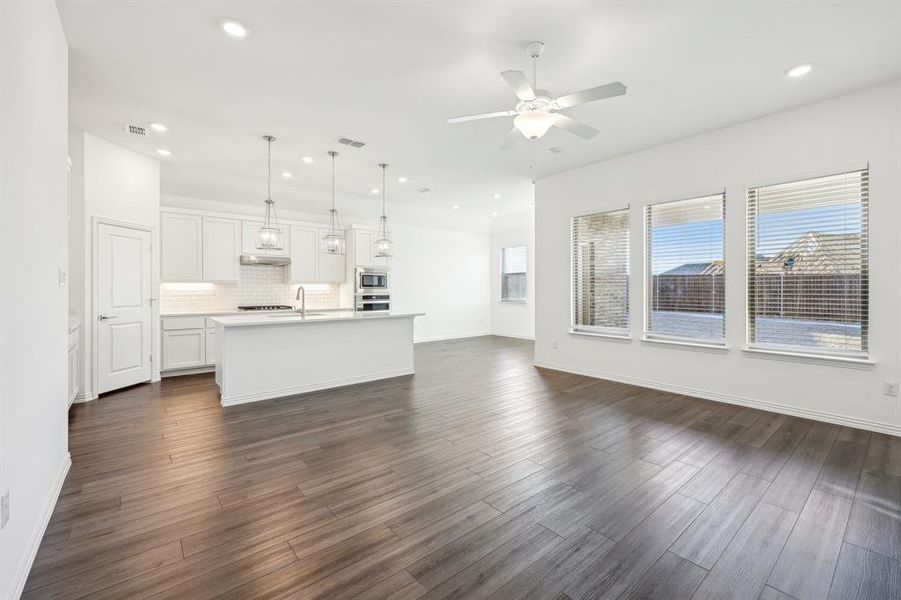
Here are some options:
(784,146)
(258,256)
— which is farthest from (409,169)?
(784,146)

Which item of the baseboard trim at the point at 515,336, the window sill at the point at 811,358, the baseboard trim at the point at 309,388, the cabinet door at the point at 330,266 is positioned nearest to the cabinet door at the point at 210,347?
the baseboard trim at the point at 309,388

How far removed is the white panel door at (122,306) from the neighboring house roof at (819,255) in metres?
7.48

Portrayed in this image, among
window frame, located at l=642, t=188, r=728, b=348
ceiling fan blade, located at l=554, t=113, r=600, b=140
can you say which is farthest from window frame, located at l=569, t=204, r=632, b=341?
ceiling fan blade, located at l=554, t=113, r=600, b=140

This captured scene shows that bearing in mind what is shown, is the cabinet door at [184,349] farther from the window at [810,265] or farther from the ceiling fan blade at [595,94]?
the window at [810,265]

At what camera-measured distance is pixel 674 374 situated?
4789 millimetres

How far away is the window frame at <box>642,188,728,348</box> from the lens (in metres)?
4.40

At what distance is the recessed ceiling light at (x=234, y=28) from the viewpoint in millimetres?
2674

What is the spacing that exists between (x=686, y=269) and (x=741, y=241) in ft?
2.08

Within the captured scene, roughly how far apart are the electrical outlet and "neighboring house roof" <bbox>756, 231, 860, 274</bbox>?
5811 millimetres

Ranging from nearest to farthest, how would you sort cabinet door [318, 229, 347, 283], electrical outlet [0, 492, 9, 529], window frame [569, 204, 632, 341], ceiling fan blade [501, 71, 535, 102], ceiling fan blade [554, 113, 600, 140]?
electrical outlet [0, 492, 9, 529] < ceiling fan blade [501, 71, 535, 102] < ceiling fan blade [554, 113, 600, 140] < window frame [569, 204, 632, 341] < cabinet door [318, 229, 347, 283]

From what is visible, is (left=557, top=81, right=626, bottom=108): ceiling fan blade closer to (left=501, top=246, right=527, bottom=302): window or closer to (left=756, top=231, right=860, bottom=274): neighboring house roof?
(left=756, top=231, right=860, bottom=274): neighboring house roof

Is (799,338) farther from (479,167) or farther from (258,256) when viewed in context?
(258,256)

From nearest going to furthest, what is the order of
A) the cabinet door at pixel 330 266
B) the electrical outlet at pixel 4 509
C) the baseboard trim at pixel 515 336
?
the electrical outlet at pixel 4 509 < the cabinet door at pixel 330 266 < the baseboard trim at pixel 515 336

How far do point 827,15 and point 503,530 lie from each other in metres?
3.86
